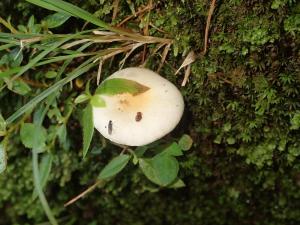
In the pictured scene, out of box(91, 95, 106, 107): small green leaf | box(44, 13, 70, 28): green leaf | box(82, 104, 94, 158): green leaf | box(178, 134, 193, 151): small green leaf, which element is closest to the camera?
box(91, 95, 106, 107): small green leaf

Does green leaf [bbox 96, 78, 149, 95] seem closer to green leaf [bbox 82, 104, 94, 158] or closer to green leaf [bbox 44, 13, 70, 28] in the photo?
green leaf [bbox 82, 104, 94, 158]

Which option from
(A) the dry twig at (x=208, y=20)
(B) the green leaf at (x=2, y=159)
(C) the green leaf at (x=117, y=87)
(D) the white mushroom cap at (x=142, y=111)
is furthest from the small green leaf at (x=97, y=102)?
(A) the dry twig at (x=208, y=20)

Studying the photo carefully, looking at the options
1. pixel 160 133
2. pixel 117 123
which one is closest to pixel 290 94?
pixel 160 133

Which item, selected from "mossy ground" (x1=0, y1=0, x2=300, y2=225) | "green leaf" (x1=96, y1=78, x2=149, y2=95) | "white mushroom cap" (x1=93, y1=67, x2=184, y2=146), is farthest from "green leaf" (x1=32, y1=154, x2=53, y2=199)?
"green leaf" (x1=96, y1=78, x2=149, y2=95)

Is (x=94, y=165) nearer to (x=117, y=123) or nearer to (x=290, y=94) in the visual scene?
(x=117, y=123)

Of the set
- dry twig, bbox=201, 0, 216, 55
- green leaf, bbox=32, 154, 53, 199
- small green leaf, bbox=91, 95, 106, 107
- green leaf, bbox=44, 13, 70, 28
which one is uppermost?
dry twig, bbox=201, 0, 216, 55

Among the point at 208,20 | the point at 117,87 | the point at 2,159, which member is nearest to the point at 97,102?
the point at 117,87

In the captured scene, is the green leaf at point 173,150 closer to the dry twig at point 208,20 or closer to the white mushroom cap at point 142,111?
the white mushroom cap at point 142,111
